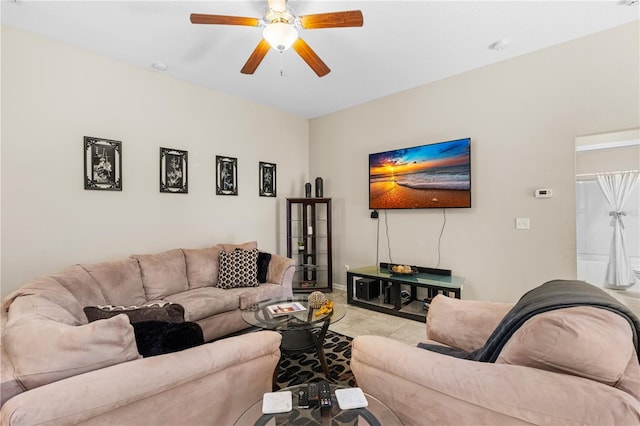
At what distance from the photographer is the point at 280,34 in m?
2.09

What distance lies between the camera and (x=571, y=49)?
→ 301 centimetres

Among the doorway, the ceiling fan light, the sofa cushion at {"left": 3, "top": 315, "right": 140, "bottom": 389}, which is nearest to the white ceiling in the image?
the ceiling fan light

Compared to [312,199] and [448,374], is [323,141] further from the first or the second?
[448,374]

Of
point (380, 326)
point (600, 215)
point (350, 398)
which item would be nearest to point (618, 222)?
point (600, 215)

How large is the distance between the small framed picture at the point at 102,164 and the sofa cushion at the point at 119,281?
3.02 ft

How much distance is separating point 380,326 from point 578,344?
2585 millimetres

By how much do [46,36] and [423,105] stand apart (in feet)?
13.9

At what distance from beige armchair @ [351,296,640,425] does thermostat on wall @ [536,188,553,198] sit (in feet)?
8.21

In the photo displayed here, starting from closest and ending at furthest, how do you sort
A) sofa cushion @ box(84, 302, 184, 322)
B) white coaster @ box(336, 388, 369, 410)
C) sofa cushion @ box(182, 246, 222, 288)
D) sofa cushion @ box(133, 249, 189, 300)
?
1. white coaster @ box(336, 388, 369, 410)
2. sofa cushion @ box(84, 302, 184, 322)
3. sofa cushion @ box(133, 249, 189, 300)
4. sofa cushion @ box(182, 246, 222, 288)

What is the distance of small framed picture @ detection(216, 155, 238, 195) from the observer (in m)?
4.23

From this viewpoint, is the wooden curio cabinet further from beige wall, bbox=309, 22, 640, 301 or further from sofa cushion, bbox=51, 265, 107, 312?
sofa cushion, bbox=51, 265, 107, 312

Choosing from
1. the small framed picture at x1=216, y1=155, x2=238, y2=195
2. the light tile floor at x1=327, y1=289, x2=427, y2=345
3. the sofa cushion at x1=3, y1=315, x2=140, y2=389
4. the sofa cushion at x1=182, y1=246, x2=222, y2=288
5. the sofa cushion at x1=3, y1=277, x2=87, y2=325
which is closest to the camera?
the sofa cushion at x1=3, y1=315, x2=140, y2=389

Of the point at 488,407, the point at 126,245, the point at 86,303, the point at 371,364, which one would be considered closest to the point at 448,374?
the point at 488,407

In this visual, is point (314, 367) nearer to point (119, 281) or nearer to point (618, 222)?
point (119, 281)
